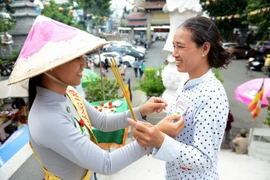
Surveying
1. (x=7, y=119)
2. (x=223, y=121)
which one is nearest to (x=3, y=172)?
(x=223, y=121)

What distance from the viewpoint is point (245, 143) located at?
4.27 meters

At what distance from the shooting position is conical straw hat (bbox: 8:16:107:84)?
0.91 metres

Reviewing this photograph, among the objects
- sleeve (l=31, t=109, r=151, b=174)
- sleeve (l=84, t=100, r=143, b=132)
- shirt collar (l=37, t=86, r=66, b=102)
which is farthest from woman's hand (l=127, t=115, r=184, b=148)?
sleeve (l=84, t=100, r=143, b=132)

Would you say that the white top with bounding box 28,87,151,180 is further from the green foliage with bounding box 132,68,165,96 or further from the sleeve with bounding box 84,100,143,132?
the green foliage with bounding box 132,68,165,96

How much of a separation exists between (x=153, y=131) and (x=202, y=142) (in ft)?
0.85

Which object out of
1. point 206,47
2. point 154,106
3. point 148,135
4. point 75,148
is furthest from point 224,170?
point 75,148

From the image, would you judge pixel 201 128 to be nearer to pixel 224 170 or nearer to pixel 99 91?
pixel 224 170

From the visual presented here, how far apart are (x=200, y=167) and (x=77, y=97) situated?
2.71 ft

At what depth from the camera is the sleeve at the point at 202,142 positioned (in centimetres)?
99

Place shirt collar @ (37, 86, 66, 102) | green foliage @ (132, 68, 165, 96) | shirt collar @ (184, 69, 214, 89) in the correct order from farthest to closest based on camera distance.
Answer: green foliage @ (132, 68, 165, 96), shirt collar @ (184, 69, 214, 89), shirt collar @ (37, 86, 66, 102)

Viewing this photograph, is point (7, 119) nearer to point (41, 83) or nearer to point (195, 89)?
point (41, 83)

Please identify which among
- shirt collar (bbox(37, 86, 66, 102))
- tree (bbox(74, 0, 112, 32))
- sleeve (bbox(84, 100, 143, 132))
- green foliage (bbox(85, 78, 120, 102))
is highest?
tree (bbox(74, 0, 112, 32))

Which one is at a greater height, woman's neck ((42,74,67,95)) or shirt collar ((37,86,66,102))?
woman's neck ((42,74,67,95))

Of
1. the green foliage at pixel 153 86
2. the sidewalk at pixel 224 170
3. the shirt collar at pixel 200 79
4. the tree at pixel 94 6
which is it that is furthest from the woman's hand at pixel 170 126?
the tree at pixel 94 6
